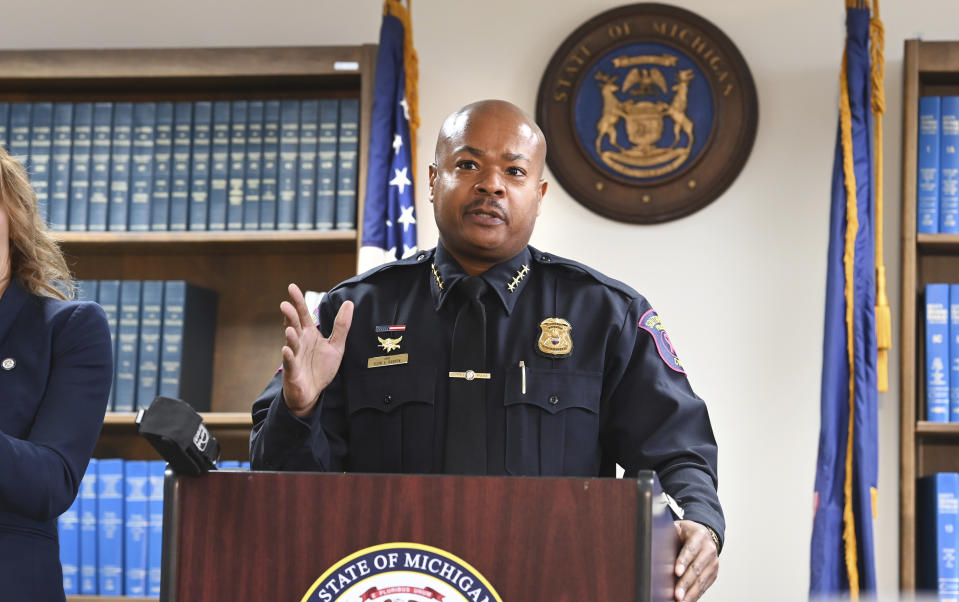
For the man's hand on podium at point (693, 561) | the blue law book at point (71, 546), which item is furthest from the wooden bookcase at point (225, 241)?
the man's hand on podium at point (693, 561)

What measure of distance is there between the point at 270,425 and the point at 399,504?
15.7 inches

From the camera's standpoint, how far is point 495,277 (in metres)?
1.62

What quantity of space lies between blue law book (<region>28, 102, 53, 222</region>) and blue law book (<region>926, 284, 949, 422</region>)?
90.5 inches

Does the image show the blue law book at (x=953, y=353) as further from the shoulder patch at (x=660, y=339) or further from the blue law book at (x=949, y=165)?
the shoulder patch at (x=660, y=339)

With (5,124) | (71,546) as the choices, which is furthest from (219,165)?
(71,546)

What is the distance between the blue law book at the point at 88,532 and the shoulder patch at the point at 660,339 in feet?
5.95

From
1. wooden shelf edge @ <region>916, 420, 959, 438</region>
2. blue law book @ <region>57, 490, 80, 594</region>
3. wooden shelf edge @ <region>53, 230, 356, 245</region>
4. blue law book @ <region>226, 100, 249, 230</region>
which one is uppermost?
blue law book @ <region>226, 100, 249, 230</region>

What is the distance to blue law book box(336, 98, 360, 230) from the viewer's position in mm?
3012

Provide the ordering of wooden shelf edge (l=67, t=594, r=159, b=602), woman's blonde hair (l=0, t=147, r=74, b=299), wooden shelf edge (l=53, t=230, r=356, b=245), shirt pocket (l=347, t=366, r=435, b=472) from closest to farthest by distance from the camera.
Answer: shirt pocket (l=347, t=366, r=435, b=472) → woman's blonde hair (l=0, t=147, r=74, b=299) → wooden shelf edge (l=67, t=594, r=159, b=602) → wooden shelf edge (l=53, t=230, r=356, b=245)

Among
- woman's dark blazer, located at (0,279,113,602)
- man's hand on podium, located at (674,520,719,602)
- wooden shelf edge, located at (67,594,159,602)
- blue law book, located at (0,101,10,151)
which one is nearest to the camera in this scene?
man's hand on podium, located at (674,520,719,602)

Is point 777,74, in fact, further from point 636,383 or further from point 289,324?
point 289,324

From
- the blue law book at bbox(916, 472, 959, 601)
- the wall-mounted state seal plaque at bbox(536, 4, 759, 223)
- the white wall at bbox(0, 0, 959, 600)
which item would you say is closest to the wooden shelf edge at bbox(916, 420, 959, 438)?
the blue law book at bbox(916, 472, 959, 601)

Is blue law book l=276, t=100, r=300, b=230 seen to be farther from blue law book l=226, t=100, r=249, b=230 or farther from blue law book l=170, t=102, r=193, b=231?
blue law book l=170, t=102, r=193, b=231

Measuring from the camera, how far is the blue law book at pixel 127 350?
2.99 metres
